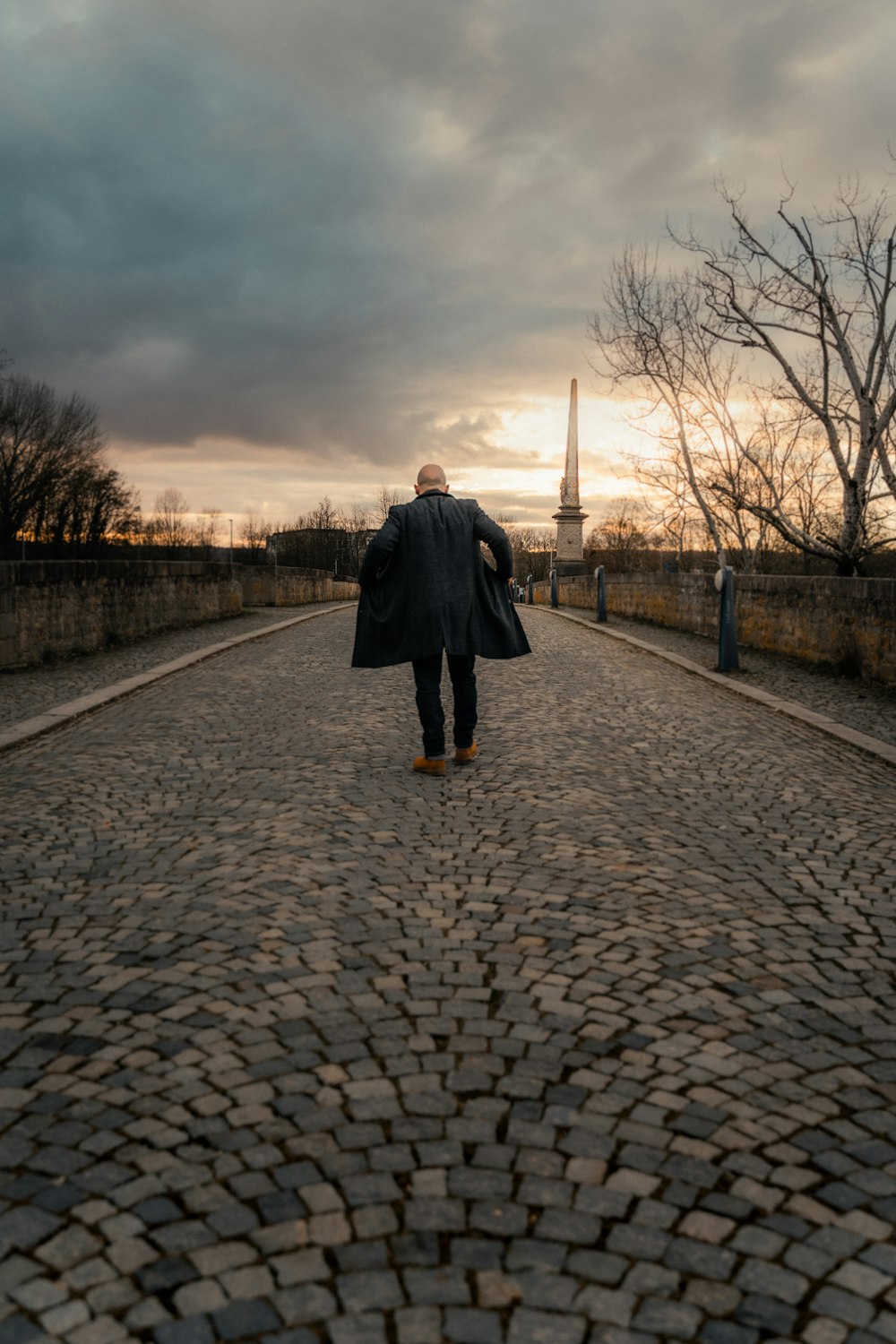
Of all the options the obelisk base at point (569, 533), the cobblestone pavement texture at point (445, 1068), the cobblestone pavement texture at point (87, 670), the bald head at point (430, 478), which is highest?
the obelisk base at point (569, 533)

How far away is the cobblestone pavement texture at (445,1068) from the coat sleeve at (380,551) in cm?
143

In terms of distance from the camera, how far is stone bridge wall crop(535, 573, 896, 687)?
11.2 m

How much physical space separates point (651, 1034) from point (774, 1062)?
1.07ft

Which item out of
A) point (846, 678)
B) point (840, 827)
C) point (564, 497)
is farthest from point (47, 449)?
point (840, 827)

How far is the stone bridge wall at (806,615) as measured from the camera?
11.2 m

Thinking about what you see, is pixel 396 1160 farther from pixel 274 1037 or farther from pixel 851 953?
pixel 851 953

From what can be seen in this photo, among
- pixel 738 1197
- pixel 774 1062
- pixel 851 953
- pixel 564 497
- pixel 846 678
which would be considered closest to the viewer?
pixel 738 1197

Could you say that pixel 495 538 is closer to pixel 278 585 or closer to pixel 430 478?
pixel 430 478

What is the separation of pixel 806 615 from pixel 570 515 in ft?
114

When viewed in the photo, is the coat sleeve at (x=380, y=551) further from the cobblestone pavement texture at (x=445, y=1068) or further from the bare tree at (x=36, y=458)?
the bare tree at (x=36, y=458)

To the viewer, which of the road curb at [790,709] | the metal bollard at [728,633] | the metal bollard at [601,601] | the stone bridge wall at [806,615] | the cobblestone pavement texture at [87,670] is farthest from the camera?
the metal bollard at [601,601]

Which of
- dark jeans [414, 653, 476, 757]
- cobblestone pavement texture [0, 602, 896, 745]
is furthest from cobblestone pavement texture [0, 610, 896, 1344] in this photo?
cobblestone pavement texture [0, 602, 896, 745]

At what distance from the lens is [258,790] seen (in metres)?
6.19

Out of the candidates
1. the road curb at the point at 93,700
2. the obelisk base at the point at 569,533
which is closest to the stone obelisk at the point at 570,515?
the obelisk base at the point at 569,533
